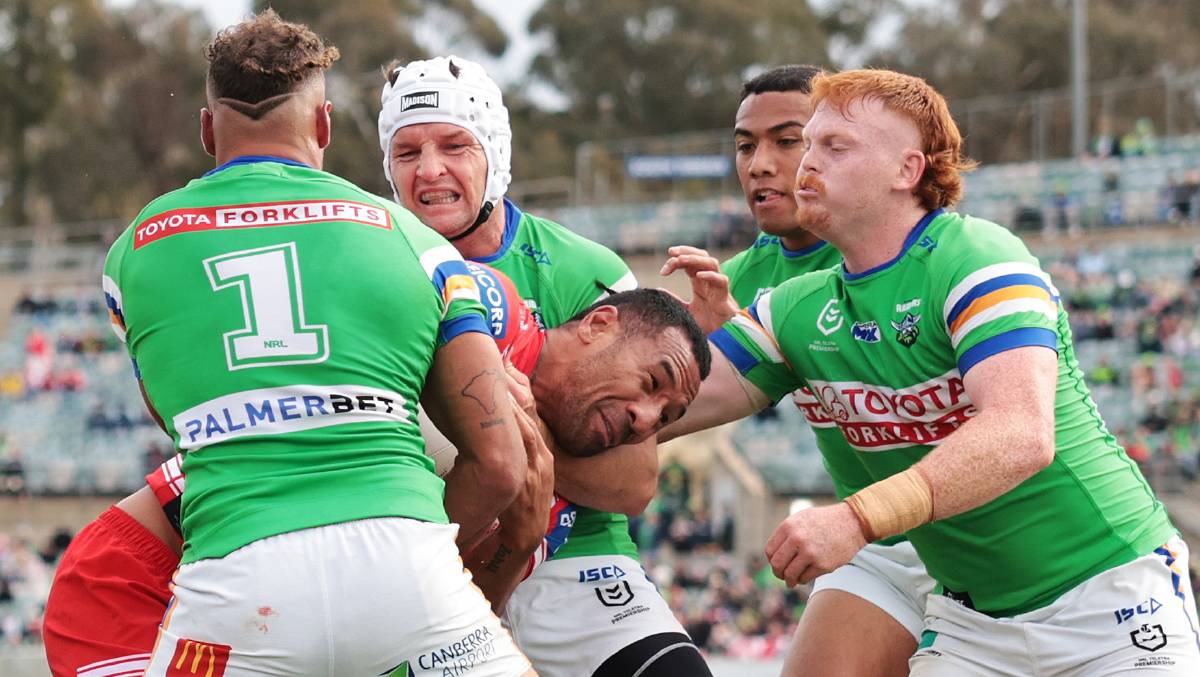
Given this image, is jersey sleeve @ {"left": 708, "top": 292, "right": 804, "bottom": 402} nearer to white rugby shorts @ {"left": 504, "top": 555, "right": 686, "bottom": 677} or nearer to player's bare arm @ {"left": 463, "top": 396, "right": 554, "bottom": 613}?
Answer: white rugby shorts @ {"left": 504, "top": 555, "right": 686, "bottom": 677}

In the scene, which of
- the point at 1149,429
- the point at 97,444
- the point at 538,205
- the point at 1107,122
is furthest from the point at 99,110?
the point at 1149,429

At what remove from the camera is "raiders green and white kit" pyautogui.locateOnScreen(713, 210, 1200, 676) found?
12.7 feet

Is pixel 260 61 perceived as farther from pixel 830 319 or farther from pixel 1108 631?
pixel 1108 631

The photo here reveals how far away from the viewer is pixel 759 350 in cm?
463

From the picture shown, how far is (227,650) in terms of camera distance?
10.3 ft

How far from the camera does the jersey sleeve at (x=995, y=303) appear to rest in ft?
12.2

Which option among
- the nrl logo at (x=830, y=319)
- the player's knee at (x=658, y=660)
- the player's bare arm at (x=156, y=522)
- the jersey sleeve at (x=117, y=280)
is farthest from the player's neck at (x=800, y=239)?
the jersey sleeve at (x=117, y=280)

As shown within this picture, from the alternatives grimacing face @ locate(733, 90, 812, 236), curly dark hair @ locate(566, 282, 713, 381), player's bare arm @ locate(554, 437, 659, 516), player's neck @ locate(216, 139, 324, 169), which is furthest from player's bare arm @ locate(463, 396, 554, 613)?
grimacing face @ locate(733, 90, 812, 236)

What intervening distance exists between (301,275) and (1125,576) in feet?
7.79

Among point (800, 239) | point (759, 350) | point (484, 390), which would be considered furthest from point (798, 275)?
point (484, 390)

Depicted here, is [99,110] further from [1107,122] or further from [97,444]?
[1107,122]

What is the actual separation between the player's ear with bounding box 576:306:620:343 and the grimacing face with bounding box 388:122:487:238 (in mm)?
744

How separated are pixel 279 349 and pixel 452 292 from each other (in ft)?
1.43

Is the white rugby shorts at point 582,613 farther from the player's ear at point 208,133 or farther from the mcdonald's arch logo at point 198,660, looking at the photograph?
the player's ear at point 208,133
